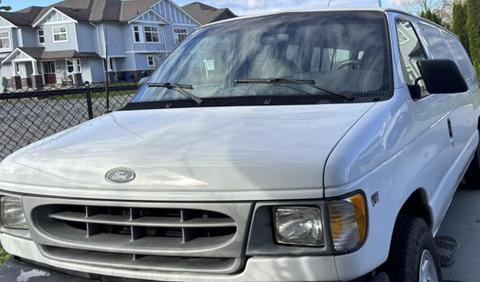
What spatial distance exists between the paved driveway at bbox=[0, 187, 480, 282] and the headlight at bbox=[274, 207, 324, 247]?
3.08ft

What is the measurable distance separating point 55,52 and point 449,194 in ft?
181

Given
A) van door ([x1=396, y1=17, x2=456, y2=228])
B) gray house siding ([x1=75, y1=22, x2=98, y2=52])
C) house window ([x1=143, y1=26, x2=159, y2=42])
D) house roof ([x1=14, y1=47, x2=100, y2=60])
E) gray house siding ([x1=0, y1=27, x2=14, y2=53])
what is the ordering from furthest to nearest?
house window ([x1=143, y1=26, x2=159, y2=42])
gray house siding ([x1=0, y1=27, x2=14, y2=53])
gray house siding ([x1=75, y1=22, x2=98, y2=52])
house roof ([x1=14, y1=47, x2=100, y2=60])
van door ([x1=396, y1=17, x2=456, y2=228])

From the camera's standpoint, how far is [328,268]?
6.98ft

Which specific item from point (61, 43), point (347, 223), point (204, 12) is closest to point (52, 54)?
point (61, 43)

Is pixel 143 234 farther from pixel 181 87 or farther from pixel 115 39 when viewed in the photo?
pixel 115 39

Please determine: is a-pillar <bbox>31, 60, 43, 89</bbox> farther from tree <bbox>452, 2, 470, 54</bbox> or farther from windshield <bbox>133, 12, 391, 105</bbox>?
windshield <bbox>133, 12, 391, 105</bbox>

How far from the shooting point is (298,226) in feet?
7.18

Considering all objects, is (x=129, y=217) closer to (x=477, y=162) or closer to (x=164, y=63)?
(x=164, y=63)

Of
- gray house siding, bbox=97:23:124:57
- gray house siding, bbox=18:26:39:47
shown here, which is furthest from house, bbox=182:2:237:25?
gray house siding, bbox=18:26:39:47

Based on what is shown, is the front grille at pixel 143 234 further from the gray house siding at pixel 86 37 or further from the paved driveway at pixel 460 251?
the gray house siding at pixel 86 37

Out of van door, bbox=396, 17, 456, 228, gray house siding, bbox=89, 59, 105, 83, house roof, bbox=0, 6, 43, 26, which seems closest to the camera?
van door, bbox=396, 17, 456, 228

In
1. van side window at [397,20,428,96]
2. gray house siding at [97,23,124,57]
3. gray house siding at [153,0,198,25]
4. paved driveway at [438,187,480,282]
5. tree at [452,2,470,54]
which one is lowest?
paved driveway at [438,187,480,282]

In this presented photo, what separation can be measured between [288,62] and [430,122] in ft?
3.14

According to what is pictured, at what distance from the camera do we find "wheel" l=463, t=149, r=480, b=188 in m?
6.02
